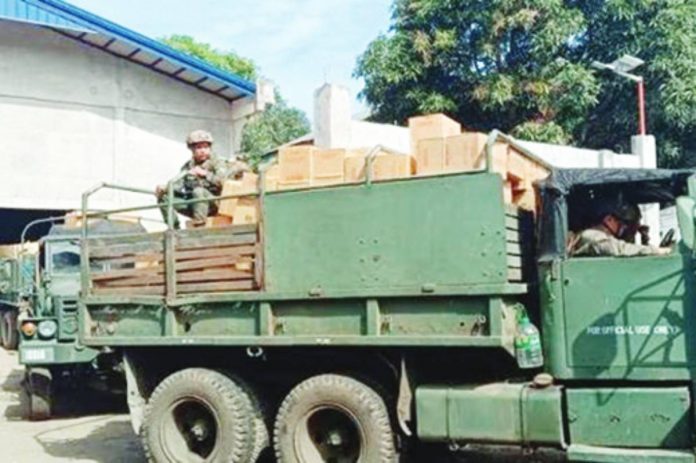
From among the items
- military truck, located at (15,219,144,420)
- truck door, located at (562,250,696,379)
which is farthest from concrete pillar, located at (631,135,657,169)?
truck door, located at (562,250,696,379)

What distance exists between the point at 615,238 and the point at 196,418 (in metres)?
3.66

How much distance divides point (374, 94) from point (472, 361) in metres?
13.0

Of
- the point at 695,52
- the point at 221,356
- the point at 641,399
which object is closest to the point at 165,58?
the point at 695,52

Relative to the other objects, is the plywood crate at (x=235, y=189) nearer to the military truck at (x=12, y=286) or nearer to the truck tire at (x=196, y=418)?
the truck tire at (x=196, y=418)

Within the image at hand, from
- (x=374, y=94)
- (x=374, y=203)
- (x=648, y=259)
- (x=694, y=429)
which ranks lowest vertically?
(x=694, y=429)

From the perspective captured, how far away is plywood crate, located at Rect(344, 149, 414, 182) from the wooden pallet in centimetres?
90

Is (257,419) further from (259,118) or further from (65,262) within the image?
(259,118)

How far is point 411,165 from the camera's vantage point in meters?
6.56

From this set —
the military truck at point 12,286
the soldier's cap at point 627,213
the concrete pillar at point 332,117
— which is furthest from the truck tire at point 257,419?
the military truck at point 12,286

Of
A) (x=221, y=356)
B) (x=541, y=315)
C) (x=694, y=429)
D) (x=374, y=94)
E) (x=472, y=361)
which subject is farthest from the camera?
(x=374, y=94)

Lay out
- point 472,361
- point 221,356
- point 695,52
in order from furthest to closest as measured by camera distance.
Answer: point 695,52
point 221,356
point 472,361

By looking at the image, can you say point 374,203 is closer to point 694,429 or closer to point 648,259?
point 648,259

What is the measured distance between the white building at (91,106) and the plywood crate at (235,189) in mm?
10406

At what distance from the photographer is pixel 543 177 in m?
6.80
